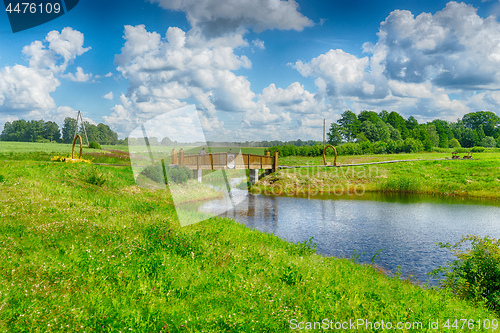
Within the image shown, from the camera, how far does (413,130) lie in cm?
10225

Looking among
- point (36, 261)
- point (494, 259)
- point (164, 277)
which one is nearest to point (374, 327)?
point (164, 277)

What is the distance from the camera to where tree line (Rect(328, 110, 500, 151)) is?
9275 centimetres

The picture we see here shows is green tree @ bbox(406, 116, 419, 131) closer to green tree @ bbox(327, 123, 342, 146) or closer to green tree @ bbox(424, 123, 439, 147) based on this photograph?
green tree @ bbox(424, 123, 439, 147)

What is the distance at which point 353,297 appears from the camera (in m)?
6.96

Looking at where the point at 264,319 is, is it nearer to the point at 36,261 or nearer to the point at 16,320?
the point at 16,320

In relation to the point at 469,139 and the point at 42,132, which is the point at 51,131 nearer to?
the point at 42,132

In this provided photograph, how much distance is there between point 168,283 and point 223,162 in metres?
25.1

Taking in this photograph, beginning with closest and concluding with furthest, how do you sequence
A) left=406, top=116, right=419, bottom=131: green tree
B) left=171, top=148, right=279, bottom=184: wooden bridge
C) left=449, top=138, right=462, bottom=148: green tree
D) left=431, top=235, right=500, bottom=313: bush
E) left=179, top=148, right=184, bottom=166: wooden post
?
1. left=431, top=235, right=500, bottom=313: bush
2. left=179, top=148, right=184, bottom=166: wooden post
3. left=171, top=148, right=279, bottom=184: wooden bridge
4. left=449, top=138, right=462, bottom=148: green tree
5. left=406, top=116, right=419, bottom=131: green tree

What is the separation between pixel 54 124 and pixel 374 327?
10837 cm

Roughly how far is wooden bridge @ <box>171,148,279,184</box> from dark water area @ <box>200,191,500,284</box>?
541 cm

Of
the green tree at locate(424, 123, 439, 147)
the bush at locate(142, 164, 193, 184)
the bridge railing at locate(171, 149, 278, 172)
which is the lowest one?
the bush at locate(142, 164, 193, 184)

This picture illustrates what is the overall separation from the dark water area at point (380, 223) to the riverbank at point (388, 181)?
402 centimetres

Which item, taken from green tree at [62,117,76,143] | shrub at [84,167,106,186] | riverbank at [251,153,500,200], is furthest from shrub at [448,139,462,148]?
green tree at [62,117,76,143]

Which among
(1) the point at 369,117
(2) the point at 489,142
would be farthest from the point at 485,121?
(1) the point at 369,117
